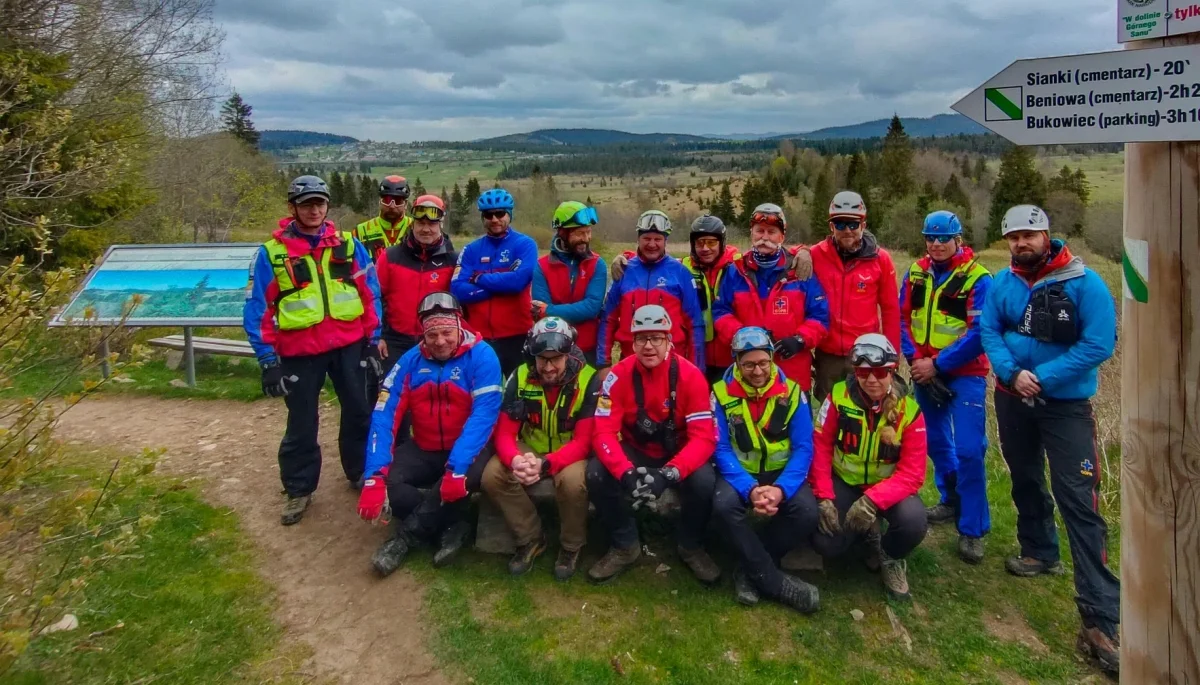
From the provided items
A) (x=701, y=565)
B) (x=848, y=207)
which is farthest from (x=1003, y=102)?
(x=701, y=565)

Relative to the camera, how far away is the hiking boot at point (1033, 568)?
5.17 m

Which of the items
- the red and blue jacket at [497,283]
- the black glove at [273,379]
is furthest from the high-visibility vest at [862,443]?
the black glove at [273,379]

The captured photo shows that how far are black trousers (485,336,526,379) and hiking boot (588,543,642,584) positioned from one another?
207cm

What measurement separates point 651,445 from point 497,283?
2.06 metres

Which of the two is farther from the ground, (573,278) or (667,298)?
(573,278)

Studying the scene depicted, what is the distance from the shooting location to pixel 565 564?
5219 mm

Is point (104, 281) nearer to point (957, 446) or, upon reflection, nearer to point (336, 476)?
point (336, 476)

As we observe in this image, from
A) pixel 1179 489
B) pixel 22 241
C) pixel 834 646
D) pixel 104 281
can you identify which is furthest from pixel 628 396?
pixel 22 241

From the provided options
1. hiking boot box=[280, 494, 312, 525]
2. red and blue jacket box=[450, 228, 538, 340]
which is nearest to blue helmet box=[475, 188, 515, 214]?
red and blue jacket box=[450, 228, 538, 340]

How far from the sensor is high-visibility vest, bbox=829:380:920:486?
4.80m

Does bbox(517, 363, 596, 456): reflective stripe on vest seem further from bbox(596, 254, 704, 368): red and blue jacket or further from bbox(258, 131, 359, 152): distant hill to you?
bbox(258, 131, 359, 152): distant hill

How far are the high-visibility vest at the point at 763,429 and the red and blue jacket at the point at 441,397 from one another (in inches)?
70.1

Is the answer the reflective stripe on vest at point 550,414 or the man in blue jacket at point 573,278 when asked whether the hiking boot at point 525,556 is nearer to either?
the reflective stripe on vest at point 550,414

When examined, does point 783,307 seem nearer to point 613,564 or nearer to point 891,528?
point 891,528
